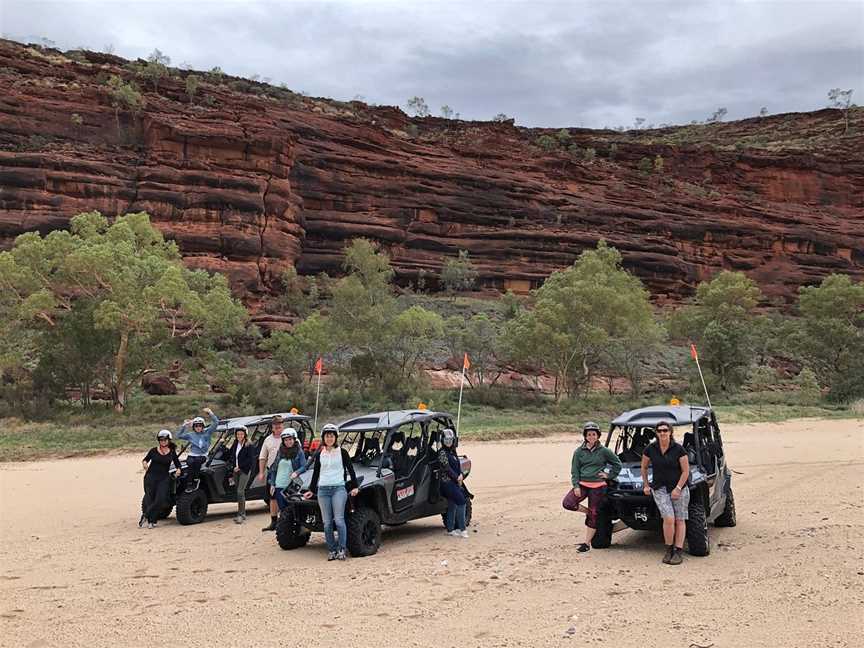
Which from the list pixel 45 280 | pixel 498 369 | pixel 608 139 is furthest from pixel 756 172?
pixel 45 280

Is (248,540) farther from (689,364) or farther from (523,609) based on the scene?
(689,364)

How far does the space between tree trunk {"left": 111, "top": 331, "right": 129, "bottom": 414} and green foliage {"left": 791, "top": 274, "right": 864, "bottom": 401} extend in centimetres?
4147

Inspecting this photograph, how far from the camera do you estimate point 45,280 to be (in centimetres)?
3322

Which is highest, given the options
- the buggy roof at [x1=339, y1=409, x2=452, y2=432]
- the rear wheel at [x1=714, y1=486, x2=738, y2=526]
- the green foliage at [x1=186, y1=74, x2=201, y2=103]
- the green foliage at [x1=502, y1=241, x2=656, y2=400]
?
the green foliage at [x1=186, y1=74, x2=201, y2=103]

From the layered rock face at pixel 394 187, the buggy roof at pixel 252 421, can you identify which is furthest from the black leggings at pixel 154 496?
the layered rock face at pixel 394 187

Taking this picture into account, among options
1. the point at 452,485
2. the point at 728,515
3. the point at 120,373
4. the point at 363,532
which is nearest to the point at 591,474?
the point at 452,485

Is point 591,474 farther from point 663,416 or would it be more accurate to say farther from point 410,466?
point 410,466

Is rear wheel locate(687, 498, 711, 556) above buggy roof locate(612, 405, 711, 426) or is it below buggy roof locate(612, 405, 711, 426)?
below

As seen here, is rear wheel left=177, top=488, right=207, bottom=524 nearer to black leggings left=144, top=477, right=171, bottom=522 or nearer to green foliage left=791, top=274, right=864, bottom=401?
black leggings left=144, top=477, right=171, bottom=522

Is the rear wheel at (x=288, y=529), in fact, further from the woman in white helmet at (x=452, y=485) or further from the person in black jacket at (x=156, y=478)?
the person in black jacket at (x=156, y=478)

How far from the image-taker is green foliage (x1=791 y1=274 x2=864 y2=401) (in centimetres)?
4309

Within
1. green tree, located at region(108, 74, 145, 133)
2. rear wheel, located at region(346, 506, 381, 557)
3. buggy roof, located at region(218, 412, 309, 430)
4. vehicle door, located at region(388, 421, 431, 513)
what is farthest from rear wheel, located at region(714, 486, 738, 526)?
green tree, located at region(108, 74, 145, 133)

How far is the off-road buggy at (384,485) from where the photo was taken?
9289 millimetres

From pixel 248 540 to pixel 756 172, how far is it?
109m
